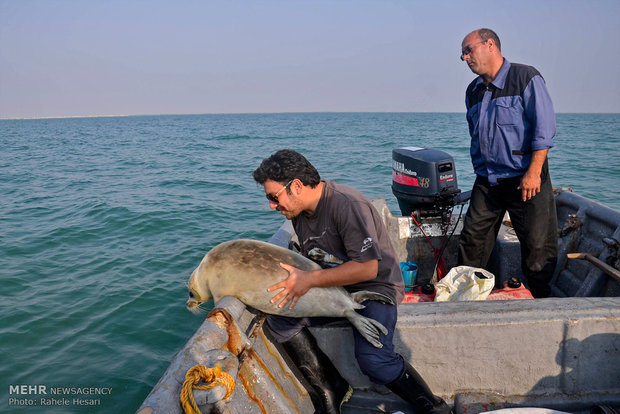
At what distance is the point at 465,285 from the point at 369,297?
1397 mm

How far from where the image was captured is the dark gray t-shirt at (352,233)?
101 inches

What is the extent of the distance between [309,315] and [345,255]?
457 millimetres

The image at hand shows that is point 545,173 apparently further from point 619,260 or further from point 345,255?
point 345,255

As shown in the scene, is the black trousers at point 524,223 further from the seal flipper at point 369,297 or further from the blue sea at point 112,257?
the blue sea at point 112,257

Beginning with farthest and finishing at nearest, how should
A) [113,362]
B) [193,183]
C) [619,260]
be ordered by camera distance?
1. [193,183]
2. [113,362]
3. [619,260]

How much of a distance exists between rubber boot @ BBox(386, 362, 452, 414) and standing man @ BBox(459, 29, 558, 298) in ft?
5.87

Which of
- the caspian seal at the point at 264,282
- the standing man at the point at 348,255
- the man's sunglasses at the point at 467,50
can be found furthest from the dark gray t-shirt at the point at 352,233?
the man's sunglasses at the point at 467,50

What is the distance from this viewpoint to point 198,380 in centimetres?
187

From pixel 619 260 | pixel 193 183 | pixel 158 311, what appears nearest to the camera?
pixel 619 260

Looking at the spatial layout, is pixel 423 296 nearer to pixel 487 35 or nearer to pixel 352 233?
pixel 352 233

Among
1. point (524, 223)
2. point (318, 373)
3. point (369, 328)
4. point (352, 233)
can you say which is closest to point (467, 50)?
point (524, 223)

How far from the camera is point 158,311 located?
627cm

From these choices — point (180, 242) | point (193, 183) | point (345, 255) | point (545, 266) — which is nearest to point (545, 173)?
point (545, 266)

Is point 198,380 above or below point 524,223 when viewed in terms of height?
below
